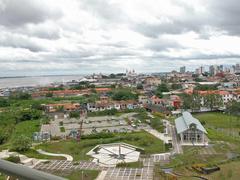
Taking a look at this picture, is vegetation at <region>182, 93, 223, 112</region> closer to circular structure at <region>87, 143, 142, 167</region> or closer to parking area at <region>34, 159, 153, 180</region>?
circular structure at <region>87, 143, 142, 167</region>

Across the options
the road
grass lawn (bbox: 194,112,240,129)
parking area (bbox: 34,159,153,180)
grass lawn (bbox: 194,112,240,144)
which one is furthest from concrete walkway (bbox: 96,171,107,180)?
grass lawn (bbox: 194,112,240,129)

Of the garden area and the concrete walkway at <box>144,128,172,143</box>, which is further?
the concrete walkway at <box>144,128,172,143</box>

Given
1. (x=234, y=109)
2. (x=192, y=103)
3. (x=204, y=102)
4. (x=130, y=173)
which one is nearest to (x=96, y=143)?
(x=130, y=173)

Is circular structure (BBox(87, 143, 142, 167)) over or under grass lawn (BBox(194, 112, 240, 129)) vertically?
under

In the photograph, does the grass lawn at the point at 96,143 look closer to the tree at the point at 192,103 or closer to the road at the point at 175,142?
the road at the point at 175,142

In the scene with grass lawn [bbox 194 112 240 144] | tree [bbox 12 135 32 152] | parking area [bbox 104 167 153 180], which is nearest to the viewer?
parking area [bbox 104 167 153 180]

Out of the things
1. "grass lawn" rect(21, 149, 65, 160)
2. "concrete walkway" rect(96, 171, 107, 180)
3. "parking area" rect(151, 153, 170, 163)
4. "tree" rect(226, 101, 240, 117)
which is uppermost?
"tree" rect(226, 101, 240, 117)

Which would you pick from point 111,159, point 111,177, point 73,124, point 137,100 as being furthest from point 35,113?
point 111,177

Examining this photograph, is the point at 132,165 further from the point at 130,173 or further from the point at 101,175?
the point at 101,175
